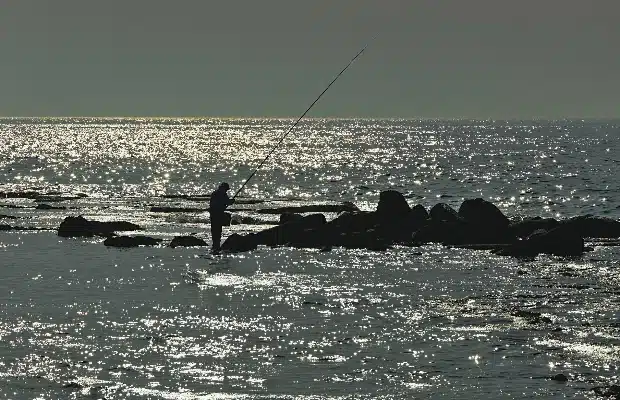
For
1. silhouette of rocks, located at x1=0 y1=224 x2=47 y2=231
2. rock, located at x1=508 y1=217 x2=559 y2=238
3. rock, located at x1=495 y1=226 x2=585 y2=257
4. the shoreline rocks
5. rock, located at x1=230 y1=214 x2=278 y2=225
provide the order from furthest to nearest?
1. rock, located at x1=230 y1=214 x2=278 y2=225
2. silhouette of rocks, located at x1=0 y1=224 x2=47 y2=231
3. rock, located at x1=508 y1=217 x2=559 y2=238
4. the shoreline rocks
5. rock, located at x1=495 y1=226 x2=585 y2=257

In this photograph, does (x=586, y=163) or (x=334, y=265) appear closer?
(x=334, y=265)

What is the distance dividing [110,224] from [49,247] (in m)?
5.88

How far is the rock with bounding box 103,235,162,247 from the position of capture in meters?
31.1

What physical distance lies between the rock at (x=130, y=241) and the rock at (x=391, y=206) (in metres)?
7.80

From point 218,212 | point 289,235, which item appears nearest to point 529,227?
point 289,235

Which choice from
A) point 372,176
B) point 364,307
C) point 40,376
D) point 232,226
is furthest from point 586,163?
point 40,376

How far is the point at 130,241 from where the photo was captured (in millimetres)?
31266

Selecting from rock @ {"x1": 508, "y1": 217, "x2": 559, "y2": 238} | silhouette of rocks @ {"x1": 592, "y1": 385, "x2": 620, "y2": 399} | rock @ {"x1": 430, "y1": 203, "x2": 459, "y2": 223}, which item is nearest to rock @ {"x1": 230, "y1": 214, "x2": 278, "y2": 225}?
rock @ {"x1": 430, "y1": 203, "x2": 459, "y2": 223}

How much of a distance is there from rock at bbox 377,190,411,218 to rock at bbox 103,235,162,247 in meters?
7.80

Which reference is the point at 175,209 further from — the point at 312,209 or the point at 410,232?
the point at 410,232

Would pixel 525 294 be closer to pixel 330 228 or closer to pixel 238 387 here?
pixel 238 387

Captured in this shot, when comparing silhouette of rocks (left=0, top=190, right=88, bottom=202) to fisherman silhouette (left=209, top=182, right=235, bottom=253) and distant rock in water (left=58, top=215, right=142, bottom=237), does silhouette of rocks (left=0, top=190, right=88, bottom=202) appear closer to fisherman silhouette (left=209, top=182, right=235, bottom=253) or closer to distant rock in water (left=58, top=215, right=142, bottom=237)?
distant rock in water (left=58, top=215, right=142, bottom=237)

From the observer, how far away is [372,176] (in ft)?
298

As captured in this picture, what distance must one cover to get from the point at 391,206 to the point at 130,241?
9.04 m
